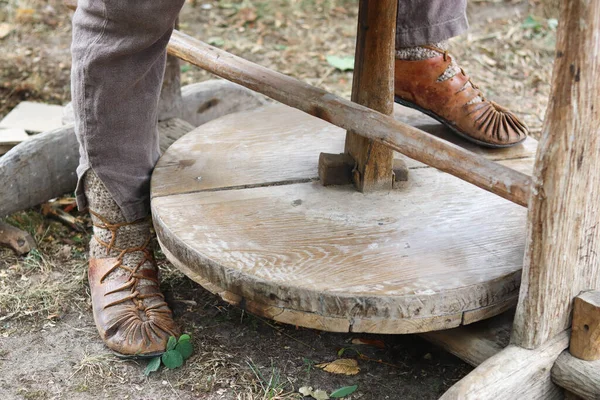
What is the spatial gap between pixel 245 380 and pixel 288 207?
401 mm

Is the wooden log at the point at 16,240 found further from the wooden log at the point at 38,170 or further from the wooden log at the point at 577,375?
the wooden log at the point at 577,375

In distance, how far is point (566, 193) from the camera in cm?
129

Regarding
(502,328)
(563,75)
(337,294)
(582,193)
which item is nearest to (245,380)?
(337,294)

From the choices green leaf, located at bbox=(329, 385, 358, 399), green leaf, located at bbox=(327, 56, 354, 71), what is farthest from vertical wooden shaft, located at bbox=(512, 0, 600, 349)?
green leaf, located at bbox=(327, 56, 354, 71)

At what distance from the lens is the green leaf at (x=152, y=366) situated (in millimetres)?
1728

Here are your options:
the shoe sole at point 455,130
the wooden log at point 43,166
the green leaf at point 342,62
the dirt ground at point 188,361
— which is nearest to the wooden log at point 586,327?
the dirt ground at point 188,361

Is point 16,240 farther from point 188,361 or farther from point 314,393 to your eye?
point 314,393

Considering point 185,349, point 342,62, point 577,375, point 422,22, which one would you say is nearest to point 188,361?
point 185,349

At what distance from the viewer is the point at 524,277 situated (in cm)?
139

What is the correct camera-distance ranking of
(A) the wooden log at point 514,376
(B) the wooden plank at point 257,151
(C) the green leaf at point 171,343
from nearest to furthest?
1. (A) the wooden log at point 514,376
2. (C) the green leaf at point 171,343
3. (B) the wooden plank at point 257,151

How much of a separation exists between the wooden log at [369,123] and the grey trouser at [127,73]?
0.53ft

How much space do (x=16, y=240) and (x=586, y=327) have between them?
1557mm

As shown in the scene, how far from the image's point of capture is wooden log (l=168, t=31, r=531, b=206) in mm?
1369

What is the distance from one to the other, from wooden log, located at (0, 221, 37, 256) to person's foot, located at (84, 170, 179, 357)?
0.37 meters
